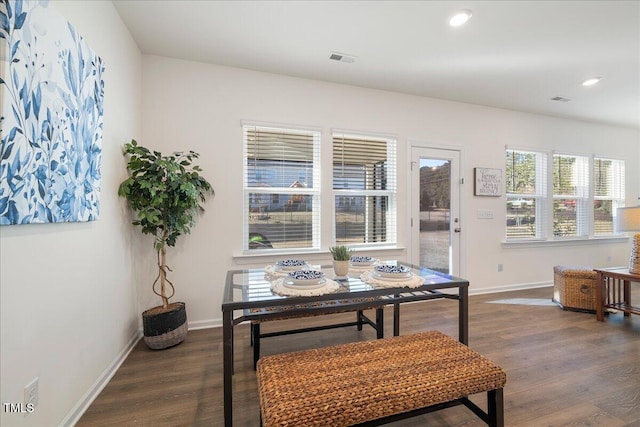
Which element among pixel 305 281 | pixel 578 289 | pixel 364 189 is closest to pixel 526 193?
pixel 578 289

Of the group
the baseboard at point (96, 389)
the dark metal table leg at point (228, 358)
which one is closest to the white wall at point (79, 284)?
the baseboard at point (96, 389)

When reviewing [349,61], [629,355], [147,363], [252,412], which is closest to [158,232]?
[147,363]

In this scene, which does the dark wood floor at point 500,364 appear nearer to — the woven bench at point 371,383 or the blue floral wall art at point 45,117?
the woven bench at point 371,383

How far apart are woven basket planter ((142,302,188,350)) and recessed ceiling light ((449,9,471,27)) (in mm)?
3434

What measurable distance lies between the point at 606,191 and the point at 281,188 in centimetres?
597

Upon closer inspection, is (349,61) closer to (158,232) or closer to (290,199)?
(290,199)

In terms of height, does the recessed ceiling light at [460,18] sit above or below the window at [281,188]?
above

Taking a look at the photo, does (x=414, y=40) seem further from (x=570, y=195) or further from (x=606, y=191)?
(x=606, y=191)

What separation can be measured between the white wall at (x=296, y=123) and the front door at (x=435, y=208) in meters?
0.14

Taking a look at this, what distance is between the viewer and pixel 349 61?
9.45 ft

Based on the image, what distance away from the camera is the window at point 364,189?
11.1 ft

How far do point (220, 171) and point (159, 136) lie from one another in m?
0.67

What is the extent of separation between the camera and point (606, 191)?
496 centimetres

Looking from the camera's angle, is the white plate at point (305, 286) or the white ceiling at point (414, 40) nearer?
the white plate at point (305, 286)
